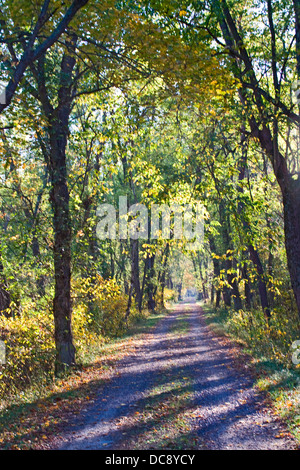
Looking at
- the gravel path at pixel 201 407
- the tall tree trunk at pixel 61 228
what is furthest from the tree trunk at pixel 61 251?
Answer: the gravel path at pixel 201 407

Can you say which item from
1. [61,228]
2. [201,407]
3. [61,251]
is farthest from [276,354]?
[61,228]

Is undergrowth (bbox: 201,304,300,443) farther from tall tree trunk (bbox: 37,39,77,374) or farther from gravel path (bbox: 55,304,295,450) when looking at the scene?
tall tree trunk (bbox: 37,39,77,374)

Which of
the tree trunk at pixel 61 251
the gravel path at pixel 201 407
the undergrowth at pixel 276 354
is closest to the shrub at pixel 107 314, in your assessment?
the tree trunk at pixel 61 251

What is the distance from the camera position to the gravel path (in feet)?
18.2

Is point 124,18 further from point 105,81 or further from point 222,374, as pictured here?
point 222,374

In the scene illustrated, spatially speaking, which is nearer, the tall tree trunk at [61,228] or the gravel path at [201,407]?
the gravel path at [201,407]

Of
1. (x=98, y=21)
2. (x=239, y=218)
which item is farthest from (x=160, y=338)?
(x=98, y=21)

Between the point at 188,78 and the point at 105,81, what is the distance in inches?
103

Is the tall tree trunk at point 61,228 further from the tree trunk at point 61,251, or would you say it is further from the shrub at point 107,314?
the shrub at point 107,314

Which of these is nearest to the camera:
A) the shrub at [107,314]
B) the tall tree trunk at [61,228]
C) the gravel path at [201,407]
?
the gravel path at [201,407]

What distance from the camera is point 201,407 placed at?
23.7 ft

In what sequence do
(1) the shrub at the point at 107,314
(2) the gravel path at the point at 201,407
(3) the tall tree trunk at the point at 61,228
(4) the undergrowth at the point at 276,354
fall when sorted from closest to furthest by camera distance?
(2) the gravel path at the point at 201,407, (4) the undergrowth at the point at 276,354, (3) the tall tree trunk at the point at 61,228, (1) the shrub at the point at 107,314

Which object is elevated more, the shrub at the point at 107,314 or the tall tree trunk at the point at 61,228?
the tall tree trunk at the point at 61,228

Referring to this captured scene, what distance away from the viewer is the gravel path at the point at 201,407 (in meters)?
5.55
